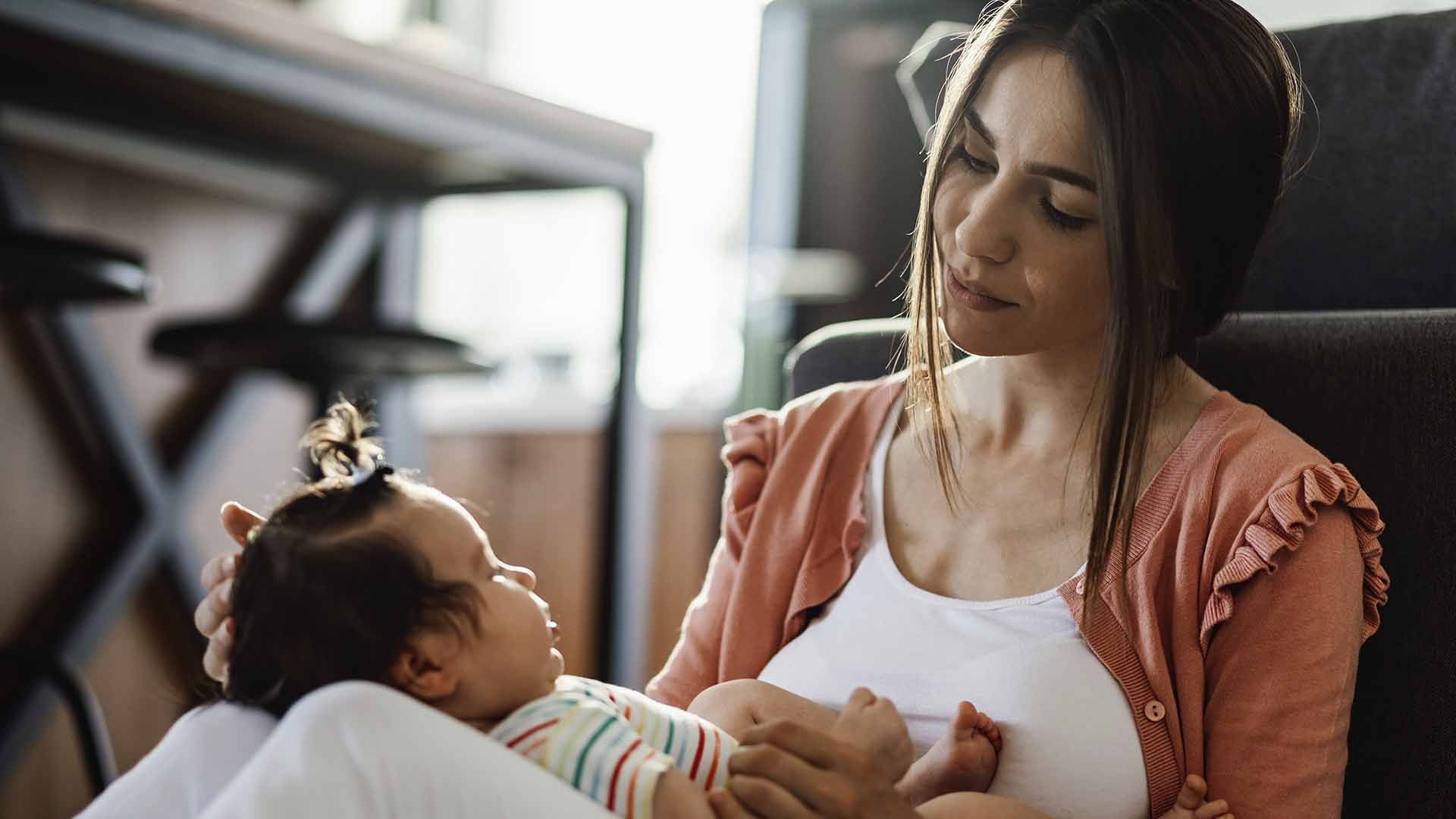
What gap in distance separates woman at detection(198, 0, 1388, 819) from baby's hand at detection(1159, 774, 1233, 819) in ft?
0.06

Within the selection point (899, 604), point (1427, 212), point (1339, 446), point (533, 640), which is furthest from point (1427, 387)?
point (533, 640)

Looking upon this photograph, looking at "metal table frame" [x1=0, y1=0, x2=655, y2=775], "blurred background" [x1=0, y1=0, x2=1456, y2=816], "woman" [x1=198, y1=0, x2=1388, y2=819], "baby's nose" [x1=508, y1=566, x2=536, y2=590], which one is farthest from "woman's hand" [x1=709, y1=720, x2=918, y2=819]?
"metal table frame" [x1=0, y1=0, x2=655, y2=775]

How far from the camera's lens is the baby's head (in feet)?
2.71

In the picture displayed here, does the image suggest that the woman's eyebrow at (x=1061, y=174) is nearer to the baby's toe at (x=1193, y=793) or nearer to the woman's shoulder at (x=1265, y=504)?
the woman's shoulder at (x=1265, y=504)

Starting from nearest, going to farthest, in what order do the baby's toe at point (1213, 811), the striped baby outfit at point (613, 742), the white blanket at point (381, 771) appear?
the white blanket at point (381, 771), the striped baby outfit at point (613, 742), the baby's toe at point (1213, 811)

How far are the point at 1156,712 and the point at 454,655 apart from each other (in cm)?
46

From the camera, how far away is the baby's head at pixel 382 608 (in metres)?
0.83

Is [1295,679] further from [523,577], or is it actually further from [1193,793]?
[523,577]

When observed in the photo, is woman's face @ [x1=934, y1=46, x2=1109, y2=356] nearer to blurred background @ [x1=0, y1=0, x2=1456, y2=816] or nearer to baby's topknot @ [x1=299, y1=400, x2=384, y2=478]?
baby's topknot @ [x1=299, y1=400, x2=384, y2=478]

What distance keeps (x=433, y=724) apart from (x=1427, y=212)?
2.73 feet

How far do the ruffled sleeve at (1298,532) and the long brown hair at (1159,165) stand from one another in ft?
0.26

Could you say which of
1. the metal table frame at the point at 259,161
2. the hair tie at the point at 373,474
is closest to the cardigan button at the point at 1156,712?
the hair tie at the point at 373,474

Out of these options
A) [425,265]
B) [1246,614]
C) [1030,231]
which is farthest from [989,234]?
[425,265]

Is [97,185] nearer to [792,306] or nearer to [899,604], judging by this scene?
[792,306]
